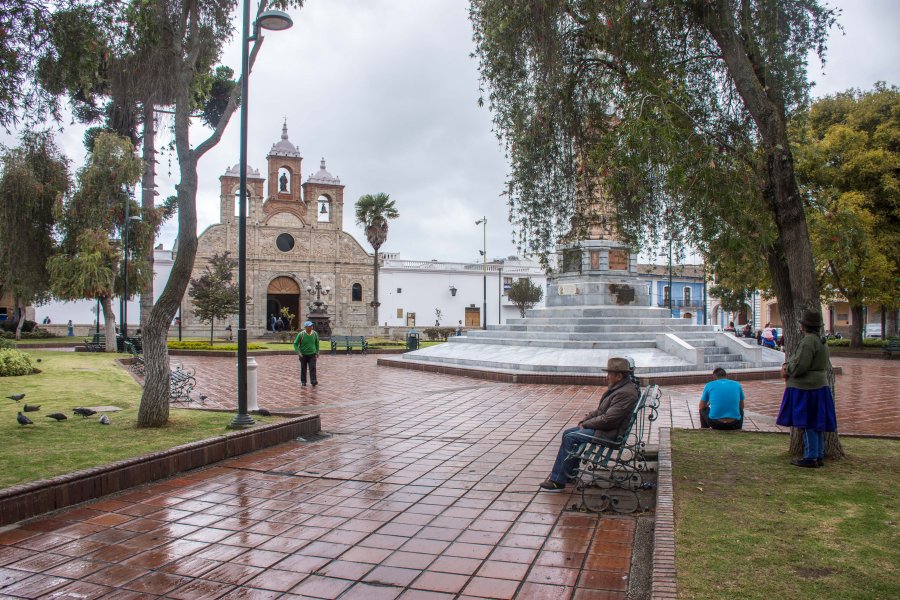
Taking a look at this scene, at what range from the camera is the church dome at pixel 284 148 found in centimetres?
4641

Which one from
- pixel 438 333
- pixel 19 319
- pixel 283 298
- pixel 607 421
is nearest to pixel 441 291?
pixel 438 333

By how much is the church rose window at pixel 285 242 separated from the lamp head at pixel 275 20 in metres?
40.6

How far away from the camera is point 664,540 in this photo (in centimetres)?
390

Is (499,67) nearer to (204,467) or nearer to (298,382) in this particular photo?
(204,467)

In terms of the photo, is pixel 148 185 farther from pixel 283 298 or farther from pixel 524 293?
pixel 524 293

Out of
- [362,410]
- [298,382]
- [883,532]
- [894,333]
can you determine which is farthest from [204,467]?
[894,333]

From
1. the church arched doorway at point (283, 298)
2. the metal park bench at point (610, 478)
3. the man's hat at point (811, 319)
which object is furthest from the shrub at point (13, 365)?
the church arched doorway at point (283, 298)

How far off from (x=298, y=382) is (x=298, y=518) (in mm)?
10507

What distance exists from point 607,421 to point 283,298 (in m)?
44.9

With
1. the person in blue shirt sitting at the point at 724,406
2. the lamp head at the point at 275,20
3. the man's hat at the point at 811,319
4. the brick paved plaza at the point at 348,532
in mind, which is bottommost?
the brick paved plaza at the point at 348,532

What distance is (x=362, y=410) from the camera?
34.6 ft

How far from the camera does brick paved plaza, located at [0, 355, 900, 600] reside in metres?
3.68

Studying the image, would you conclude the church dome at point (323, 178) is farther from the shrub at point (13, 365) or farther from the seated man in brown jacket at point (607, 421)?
the seated man in brown jacket at point (607, 421)

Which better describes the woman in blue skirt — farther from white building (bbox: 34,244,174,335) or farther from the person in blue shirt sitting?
white building (bbox: 34,244,174,335)
